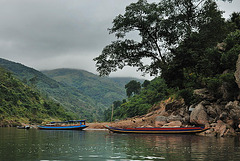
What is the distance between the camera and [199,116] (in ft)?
97.6

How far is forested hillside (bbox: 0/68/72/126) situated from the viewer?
307 ft

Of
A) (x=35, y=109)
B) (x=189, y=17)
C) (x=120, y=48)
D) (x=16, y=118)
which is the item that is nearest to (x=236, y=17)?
(x=189, y=17)

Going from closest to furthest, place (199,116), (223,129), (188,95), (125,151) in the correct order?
(125,151)
(223,129)
(199,116)
(188,95)

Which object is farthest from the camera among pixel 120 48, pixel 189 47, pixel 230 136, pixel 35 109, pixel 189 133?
pixel 35 109

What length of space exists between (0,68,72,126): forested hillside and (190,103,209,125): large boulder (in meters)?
73.1

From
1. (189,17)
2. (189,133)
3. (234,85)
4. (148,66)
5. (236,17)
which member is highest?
(236,17)

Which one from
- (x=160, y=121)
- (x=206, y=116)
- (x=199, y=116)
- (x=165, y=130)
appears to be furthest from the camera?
(x=160, y=121)

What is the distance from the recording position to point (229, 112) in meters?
26.5

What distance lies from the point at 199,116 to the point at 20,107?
92565mm

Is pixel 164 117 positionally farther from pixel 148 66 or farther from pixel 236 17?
pixel 236 17

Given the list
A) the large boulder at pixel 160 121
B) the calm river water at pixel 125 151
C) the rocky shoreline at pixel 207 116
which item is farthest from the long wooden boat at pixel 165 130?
the calm river water at pixel 125 151

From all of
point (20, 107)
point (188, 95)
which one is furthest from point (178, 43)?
point (20, 107)

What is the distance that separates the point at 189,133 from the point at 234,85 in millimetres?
7784

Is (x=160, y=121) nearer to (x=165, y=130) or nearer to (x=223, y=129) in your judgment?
(x=165, y=130)
